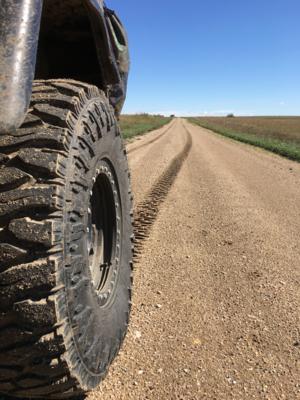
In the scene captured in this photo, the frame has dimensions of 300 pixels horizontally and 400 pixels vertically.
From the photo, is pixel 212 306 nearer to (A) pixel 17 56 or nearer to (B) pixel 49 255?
(B) pixel 49 255

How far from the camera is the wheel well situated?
2148mm

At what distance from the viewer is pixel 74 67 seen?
2.72 metres

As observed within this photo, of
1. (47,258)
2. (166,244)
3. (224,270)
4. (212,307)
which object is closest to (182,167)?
(166,244)

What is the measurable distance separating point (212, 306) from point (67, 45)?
6.36 ft

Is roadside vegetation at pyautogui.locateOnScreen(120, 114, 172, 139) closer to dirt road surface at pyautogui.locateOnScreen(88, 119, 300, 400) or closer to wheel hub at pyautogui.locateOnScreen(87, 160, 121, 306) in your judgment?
dirt road surface at pyautogui.locateOnScreen(88, 119, 300, 400)

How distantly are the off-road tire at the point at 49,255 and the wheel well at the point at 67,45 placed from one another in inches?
21.3

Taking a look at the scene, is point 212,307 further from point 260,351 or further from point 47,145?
point 47,145

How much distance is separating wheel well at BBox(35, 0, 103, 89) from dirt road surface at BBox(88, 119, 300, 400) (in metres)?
1.58

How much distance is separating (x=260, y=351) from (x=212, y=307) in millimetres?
588

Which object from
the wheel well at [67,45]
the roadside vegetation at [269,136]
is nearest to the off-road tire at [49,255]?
the wheel well at [67,45]

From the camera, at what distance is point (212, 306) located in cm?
303

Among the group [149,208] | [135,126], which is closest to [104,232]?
[149,208]

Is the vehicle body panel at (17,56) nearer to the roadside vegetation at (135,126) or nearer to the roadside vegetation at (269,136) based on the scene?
the roadside vegetation at (269,136)

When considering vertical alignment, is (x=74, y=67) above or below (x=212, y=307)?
above
